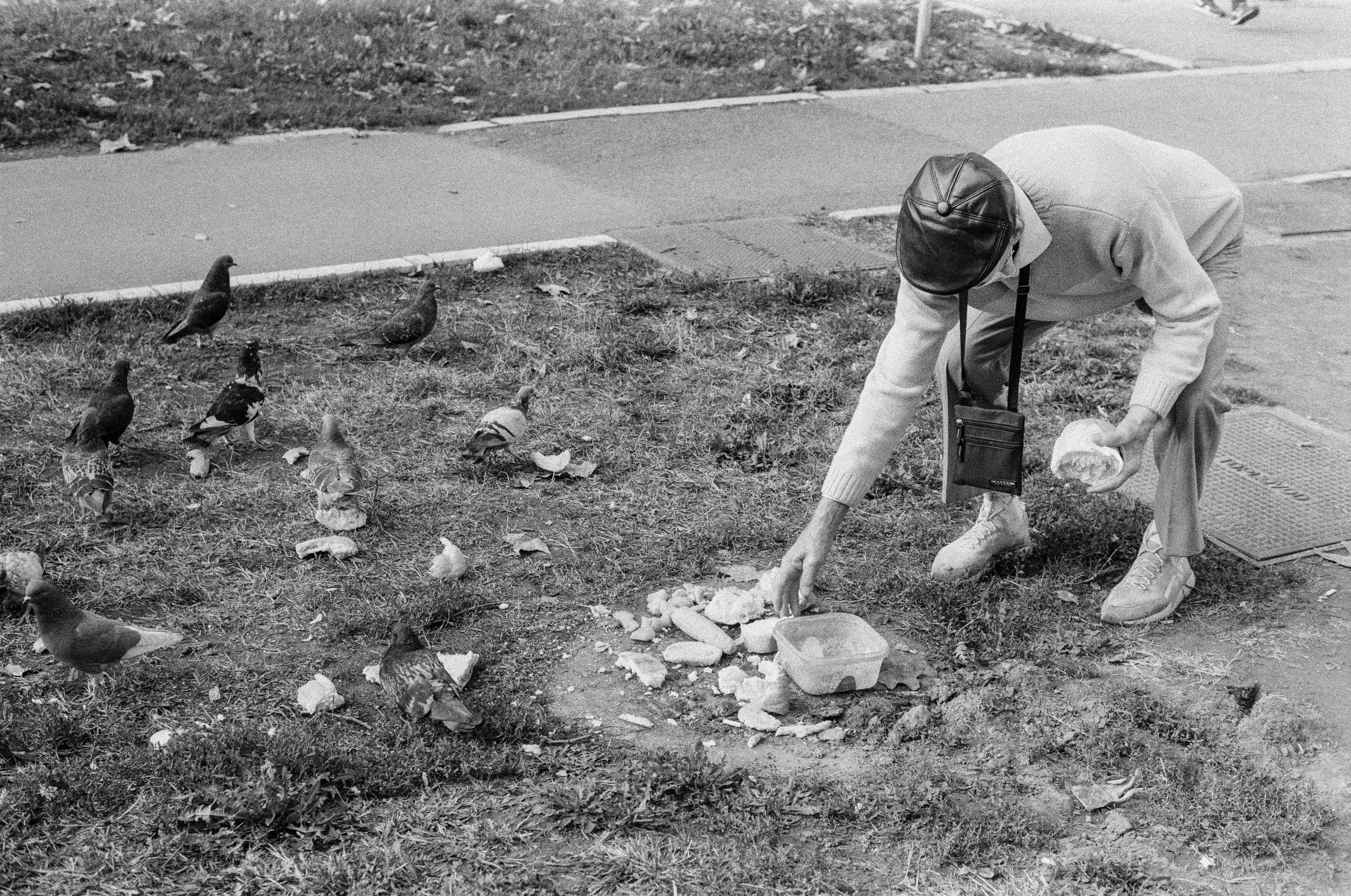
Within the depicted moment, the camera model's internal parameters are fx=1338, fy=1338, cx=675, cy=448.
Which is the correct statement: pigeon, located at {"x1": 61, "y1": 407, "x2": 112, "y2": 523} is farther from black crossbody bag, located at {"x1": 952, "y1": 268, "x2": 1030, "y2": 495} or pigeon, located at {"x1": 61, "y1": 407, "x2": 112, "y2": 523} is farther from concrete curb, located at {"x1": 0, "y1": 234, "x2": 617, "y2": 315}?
black crossbody bag, located at {"x1": 952, "y1": 268, "x2": 1030, "y2": 495}

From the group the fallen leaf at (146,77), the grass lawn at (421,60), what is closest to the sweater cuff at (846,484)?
the grass lawn at (421,60)

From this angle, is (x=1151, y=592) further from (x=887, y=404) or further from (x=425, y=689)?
(x=425, y=689)

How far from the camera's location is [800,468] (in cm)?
586

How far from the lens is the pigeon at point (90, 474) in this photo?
16.7 ft

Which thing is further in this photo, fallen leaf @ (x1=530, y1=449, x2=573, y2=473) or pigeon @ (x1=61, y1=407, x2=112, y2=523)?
fallen leaf @ (x1=530, y1=449, x2=573, y2=473)

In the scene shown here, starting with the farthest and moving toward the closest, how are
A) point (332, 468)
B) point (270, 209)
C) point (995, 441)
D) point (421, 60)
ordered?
point (421, 60)
point (270, 209)
point (332, 468)
point (995, 441)

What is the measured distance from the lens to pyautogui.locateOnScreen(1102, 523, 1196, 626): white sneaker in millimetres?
4695

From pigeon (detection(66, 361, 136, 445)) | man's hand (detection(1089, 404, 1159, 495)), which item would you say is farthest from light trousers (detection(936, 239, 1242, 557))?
pigeon (detection(66, 361, 136, 445))

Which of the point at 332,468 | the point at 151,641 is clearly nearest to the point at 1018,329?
the point at 332,468

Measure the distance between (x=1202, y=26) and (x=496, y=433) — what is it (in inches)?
527

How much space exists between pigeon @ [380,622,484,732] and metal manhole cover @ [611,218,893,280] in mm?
4152

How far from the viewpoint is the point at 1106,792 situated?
152 inches

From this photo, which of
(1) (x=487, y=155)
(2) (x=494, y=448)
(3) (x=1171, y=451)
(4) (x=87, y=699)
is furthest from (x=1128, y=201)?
(1) (x=487, y=155)

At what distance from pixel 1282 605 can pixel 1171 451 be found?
2.88 ft
